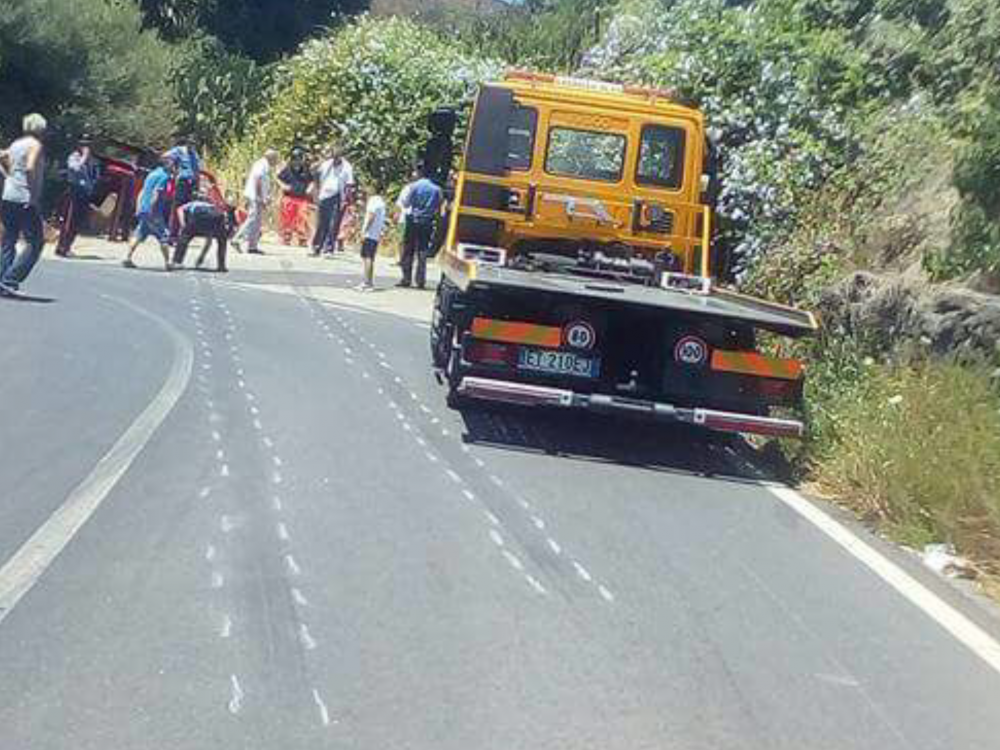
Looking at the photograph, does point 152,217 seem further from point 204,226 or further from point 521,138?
point 521,138

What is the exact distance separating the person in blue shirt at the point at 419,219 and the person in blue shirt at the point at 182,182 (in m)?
3.29

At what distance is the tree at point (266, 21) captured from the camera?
49.0m

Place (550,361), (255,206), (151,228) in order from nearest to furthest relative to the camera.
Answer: (550,361), (151,228), (255,206)

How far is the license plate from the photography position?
12.0 m

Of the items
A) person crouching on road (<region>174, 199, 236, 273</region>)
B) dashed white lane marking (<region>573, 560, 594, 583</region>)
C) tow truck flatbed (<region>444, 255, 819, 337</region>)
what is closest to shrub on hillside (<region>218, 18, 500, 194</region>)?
person crouching on road (<region>174, 199, 236, 273</region>)

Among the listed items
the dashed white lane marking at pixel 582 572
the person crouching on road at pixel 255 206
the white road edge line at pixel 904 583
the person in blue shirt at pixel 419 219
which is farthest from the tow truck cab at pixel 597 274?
the person crouching on road at pixel 255 206

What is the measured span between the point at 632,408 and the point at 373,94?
20.5 metres

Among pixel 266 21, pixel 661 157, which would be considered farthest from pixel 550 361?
pixel 266 21

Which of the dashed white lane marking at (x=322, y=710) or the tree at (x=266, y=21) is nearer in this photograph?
the dashed white lane marking at (x=322, y=710)

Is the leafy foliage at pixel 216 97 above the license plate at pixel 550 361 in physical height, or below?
above

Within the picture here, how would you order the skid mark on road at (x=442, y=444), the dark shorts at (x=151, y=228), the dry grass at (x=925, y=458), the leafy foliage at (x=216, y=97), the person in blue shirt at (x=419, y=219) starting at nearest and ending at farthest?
the skid mark on road at (x=442, y=444)
the dry grass at (x=925, y=458)
the person in blue shirt at (x=419, y=219)
the dark shorts at (x=151, y=228)
the leafy foliage at (x=216, y=97)

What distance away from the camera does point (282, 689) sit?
635 centimetres

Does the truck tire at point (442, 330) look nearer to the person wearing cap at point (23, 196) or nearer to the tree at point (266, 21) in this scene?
the person wearing cap at point (23, 196)

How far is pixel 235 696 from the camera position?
6230 mm
